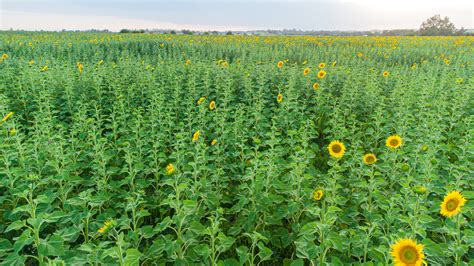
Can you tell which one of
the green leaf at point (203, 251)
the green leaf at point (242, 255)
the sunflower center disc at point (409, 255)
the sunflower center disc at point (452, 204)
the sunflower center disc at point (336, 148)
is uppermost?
the sunflower center disc at point (336, 148)

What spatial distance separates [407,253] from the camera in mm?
1941

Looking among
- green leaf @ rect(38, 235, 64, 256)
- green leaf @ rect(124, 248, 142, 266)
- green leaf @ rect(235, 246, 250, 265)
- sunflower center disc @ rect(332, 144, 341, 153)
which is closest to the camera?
green leaf @ rect(124, 248, 142, 266)

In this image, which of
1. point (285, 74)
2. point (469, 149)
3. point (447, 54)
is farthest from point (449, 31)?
point (469, 149)

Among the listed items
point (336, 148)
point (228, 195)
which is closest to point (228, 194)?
point (228, 195)

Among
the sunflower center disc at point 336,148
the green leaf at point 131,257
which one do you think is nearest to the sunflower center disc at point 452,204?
the sunflower center disc at point 336,148

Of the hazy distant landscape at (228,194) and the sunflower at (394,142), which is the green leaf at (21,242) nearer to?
the hazy distant landscape at (228,194)

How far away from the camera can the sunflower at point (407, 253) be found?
193cm

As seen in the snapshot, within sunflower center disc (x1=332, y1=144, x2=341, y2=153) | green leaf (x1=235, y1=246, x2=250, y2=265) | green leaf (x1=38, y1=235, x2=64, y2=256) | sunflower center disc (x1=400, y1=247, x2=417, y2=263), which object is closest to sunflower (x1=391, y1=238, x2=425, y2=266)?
sunflower center disc (x1=400, y1=247, x2=417, y2=263)

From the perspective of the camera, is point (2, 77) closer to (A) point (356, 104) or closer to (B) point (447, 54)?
(A) point (356, 104)

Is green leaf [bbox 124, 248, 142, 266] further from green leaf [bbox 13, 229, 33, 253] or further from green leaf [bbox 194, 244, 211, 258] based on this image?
green leaf [bbox 13, 229, 33, 253]

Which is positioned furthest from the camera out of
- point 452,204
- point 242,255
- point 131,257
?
point 452,204

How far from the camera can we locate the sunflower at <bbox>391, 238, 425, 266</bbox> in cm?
193

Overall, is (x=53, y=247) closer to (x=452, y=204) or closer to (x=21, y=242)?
(x=21, y=242)

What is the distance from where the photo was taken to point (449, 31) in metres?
46.8
